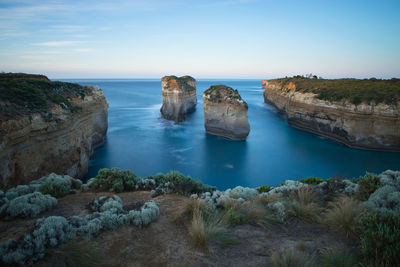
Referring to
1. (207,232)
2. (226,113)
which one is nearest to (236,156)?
(226,113)

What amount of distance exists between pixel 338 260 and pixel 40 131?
12057mm

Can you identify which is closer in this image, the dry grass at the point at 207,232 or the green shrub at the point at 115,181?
the dry grass at the point at 207,232

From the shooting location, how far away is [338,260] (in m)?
3.46

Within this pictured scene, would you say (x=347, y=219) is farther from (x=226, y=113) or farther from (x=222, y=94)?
(x=222, y=94)

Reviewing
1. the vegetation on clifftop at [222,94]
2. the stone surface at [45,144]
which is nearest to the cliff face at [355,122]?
the vegetation on clifftop at [222,94]

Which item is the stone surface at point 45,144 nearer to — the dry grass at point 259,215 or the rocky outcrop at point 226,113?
the dry grass at point 259,215

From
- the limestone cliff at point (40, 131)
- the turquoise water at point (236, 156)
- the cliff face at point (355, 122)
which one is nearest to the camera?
the limestone cliff at point (40, 131)

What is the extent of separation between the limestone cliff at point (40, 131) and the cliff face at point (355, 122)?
24.1m

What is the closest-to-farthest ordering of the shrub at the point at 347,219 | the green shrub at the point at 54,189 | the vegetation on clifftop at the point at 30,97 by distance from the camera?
the shrub at the point at 347,219 → the green shrub at the point at 54,189 → the vegetation on clifftop at the point at 30,97

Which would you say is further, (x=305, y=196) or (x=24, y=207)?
(x=305, y=196)

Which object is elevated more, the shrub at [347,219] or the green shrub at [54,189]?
the shrub at [347,219]

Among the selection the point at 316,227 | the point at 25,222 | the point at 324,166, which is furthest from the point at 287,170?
the point at 25,222

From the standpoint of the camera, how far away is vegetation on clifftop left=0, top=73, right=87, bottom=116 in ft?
30.9

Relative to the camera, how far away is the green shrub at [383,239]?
3.23 meters
